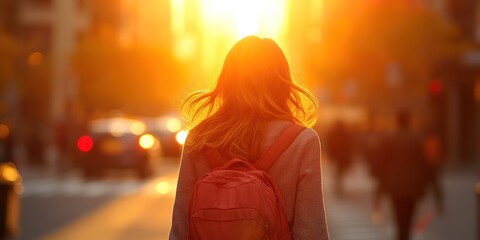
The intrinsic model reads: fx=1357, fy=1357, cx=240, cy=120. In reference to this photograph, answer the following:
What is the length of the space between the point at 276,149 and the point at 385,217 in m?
18.1

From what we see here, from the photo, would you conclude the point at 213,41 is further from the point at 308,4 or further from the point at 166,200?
the point at 166,200

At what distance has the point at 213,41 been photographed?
135750 mm

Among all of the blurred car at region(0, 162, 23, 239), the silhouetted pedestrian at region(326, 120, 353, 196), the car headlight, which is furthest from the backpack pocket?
the car headlight

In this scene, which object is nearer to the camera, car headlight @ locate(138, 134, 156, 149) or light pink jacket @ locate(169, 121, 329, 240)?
light pink jacket @ locate(169, 121, 329, 240)

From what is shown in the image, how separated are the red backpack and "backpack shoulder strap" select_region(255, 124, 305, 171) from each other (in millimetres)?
49

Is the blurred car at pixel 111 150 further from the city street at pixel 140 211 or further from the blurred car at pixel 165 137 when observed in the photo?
the blurred car at pixel 165 137

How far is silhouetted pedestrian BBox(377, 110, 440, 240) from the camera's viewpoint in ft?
46.2

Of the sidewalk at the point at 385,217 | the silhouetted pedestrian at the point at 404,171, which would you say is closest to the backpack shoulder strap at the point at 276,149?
the silhouetted pedestrian at the point at 404,171

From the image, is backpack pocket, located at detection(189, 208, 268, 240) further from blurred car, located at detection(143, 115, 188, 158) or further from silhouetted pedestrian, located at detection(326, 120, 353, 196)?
blurred car, located at detection(143, 115, 188, 158)

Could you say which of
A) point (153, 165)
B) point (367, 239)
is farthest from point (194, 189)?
point (153, 165)

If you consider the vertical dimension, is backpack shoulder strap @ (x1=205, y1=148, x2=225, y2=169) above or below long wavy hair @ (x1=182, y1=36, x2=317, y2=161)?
below

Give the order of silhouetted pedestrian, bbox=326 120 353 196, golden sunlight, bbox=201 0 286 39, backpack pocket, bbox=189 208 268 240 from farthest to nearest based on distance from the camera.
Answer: golden sunlight, bbox=201 0 286 39 → silhouetted pedestrian, bbox=326 120 353 196 → backpack pocket, bbox=189 208 268 240

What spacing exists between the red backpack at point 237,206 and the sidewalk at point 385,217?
513 inches

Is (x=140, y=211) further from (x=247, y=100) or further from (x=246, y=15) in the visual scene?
(x=246, y=15)
